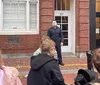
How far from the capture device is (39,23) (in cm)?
1816

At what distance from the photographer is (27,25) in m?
18.4

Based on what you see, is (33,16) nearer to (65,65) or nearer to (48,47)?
A: (65,65)

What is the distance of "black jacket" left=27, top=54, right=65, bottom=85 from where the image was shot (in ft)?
15.5

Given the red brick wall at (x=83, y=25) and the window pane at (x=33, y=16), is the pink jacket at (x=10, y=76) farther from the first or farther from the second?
the window pane at (x=33, y=16)

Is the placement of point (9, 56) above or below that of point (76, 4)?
below

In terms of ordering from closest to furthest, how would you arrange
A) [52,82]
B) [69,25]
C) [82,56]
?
[52,82]
[82,56]
[69,25]

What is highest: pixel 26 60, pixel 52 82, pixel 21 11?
pixel 21 11

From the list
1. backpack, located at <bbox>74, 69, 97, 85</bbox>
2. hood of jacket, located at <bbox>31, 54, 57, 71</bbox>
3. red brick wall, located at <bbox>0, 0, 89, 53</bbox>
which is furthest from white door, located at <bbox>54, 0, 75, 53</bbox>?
backpack, located at <bbox>74, 69, 97, 85</bbox>

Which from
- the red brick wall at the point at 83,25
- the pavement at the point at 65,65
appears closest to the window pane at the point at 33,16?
the pavement at the point at 65,65

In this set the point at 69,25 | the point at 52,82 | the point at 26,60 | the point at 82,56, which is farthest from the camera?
the point at 69,25

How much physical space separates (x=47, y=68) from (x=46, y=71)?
46 millimetres

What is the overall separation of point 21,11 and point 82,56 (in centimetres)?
423

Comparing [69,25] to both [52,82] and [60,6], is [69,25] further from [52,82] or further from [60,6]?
[52,82]

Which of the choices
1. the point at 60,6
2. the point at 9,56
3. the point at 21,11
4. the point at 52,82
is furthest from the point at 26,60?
the point at 52,82
